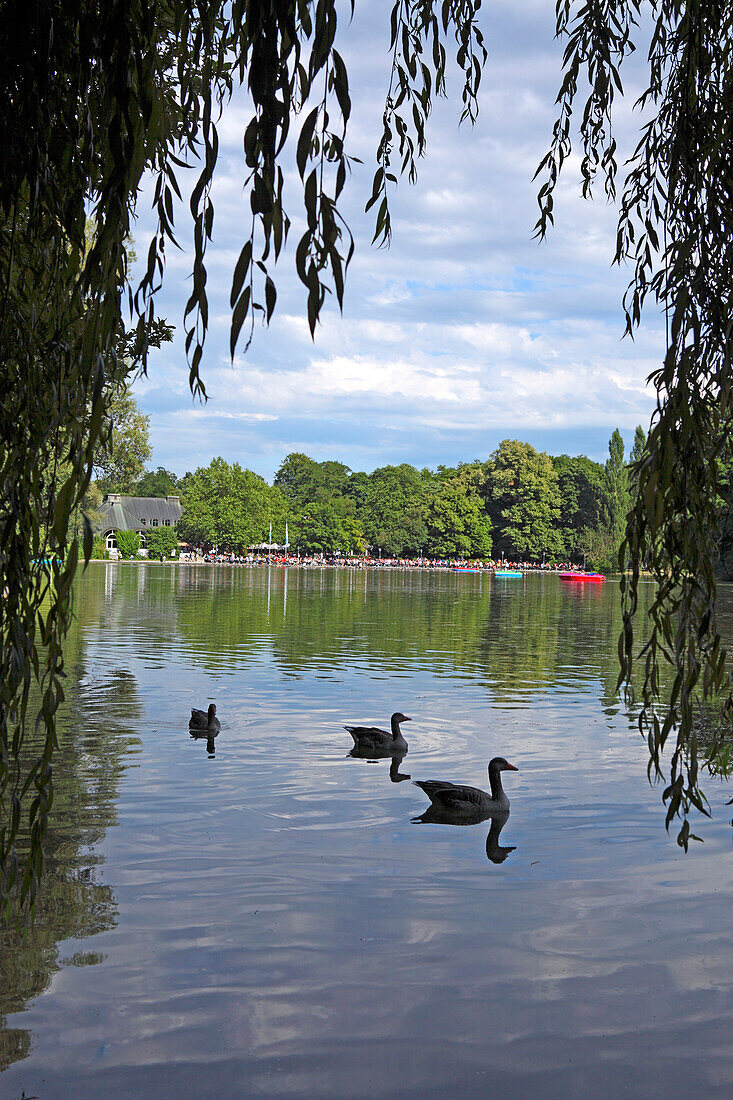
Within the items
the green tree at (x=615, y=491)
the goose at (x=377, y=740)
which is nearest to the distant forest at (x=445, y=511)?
the green tree at (x=615, y=491)

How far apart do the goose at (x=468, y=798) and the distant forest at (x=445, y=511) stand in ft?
312

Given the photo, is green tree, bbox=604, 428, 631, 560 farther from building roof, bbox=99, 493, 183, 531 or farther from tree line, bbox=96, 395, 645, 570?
building roof, bbox=99, 493, 183, 531

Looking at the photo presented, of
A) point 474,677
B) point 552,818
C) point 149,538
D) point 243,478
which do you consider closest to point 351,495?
point 243,478

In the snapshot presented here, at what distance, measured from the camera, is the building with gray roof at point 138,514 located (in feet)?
371

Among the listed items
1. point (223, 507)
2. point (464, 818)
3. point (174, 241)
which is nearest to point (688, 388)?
point (174, 241)

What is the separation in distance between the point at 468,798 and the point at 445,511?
113 m

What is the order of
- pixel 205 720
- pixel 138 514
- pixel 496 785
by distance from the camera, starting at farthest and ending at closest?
pixel 138 514 < pixel 205 720 < pixel 496 785

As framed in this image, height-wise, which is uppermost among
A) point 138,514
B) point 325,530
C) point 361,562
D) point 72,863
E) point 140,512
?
point 140,512

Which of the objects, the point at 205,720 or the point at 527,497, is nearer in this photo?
the point at 205,720

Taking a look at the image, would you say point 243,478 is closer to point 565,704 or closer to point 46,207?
point 565,704

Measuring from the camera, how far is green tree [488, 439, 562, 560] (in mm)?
115375

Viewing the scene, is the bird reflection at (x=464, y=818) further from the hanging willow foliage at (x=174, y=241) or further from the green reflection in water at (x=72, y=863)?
the hanging willow foliage at (x=174, y=241)

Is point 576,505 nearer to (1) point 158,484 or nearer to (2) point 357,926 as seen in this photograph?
(1) point 158,484

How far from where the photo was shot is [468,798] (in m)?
9.88
